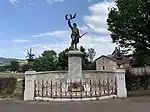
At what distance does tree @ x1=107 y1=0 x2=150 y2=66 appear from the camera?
82.6 ft

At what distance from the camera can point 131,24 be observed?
85.3 feet

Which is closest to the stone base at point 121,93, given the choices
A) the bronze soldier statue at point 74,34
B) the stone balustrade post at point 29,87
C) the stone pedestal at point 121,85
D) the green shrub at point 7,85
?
the stone pedestal at point 121,85

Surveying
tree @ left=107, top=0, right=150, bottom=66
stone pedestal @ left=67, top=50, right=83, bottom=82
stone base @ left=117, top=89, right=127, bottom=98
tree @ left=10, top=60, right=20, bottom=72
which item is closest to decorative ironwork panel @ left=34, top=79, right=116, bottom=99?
stone base @ left=117, top=89, right=127, bottom=98

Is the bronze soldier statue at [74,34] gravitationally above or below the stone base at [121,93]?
above

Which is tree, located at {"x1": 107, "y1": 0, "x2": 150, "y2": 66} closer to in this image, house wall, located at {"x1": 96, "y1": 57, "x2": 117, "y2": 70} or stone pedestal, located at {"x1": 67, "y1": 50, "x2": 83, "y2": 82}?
stone pedestal, located at {"x1": 67, "y1": 50, "x2": 83, "y2": 82}

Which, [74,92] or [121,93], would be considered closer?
[121,93]

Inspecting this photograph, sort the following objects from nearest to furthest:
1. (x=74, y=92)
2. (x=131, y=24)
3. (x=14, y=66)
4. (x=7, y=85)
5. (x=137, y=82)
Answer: (x=74, y=92), (x=7, y=85), (x=137, y=82), (x=131, y=24), (x=14, y=66)

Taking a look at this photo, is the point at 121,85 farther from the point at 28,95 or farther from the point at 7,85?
the point at 7,85

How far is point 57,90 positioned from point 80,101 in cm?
332

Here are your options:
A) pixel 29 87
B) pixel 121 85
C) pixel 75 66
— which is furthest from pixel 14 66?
pixel 121 85

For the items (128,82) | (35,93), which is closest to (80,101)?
(35,93)

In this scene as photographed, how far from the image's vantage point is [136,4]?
25125 mm

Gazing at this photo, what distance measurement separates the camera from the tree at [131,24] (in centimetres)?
2519

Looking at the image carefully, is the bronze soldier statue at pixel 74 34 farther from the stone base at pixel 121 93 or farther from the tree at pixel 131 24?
the tree at pixel 131 24
